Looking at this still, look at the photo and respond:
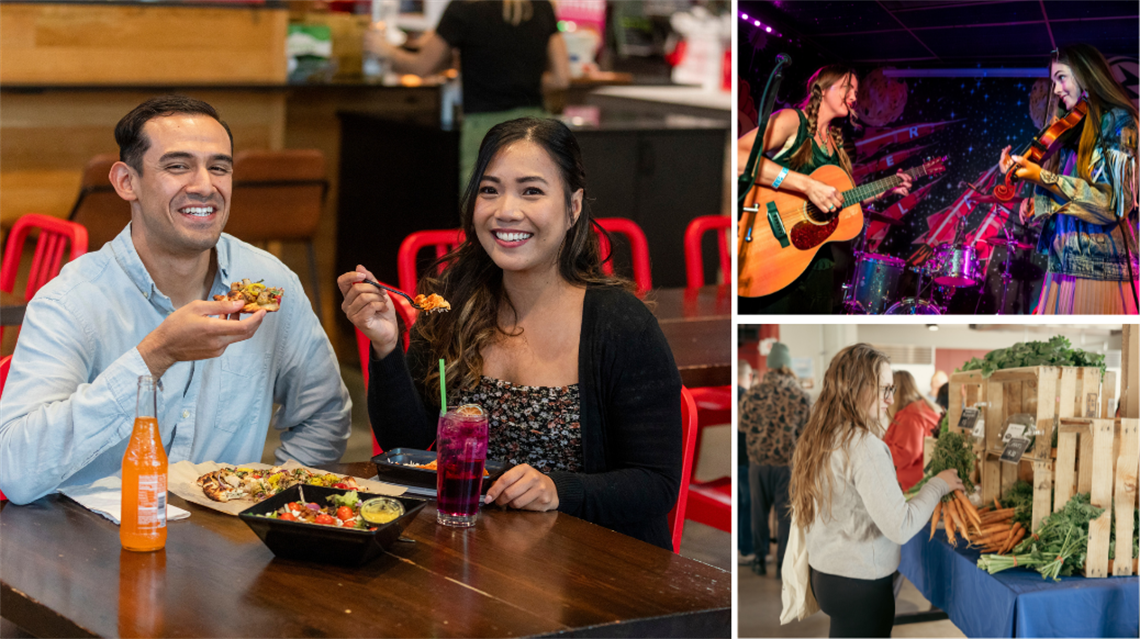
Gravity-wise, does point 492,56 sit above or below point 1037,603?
above

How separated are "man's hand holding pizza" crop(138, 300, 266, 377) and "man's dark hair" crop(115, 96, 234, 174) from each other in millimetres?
415

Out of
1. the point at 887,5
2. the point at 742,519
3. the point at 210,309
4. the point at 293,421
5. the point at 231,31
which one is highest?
the point at 231,31

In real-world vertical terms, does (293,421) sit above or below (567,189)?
below

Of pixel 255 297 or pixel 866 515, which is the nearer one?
pixel 866 515

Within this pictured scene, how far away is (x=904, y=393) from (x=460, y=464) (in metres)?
0.60

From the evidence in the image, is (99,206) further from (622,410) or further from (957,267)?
(957,267)

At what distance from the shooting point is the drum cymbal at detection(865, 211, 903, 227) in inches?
52.9

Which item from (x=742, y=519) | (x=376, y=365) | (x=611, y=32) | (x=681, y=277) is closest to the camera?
(x=376, y=365)

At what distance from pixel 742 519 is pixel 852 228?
0.81 meters

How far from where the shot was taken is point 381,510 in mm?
1443

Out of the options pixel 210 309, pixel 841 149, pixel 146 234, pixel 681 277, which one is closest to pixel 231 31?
pixel 681 277

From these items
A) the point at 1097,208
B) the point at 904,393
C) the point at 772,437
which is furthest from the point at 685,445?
the point at 1097,208

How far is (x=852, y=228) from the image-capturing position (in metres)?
1.35

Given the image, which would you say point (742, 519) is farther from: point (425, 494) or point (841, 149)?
point (841, 149)
